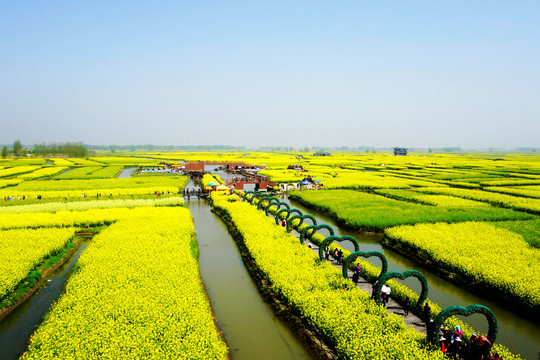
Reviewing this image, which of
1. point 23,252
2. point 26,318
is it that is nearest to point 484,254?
point 26,318

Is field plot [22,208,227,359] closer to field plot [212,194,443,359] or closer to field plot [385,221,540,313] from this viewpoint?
field plot [212,194,443,359]

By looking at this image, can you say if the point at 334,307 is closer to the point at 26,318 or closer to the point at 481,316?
the point at 481,316

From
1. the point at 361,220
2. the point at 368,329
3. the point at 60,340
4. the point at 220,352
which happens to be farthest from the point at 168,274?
the point at 361,220

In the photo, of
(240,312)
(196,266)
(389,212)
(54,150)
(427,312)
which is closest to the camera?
(427,312)

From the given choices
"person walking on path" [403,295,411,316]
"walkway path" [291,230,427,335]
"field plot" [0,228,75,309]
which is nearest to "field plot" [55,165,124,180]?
"field plot" [0,228,75,309]

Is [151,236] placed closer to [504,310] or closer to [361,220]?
[361,220]

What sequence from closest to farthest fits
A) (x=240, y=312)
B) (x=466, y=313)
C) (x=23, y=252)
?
(x=466, y=313) → (x=240, y=312) → (x=23, y=252)

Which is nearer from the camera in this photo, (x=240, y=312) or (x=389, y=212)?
(x=240, y=312)
